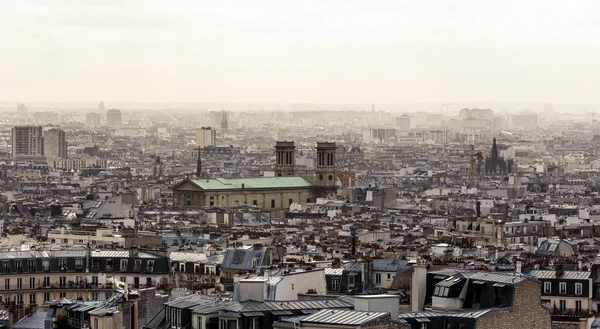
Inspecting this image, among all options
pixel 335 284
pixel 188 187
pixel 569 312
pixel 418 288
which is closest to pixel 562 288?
pixel 569 312

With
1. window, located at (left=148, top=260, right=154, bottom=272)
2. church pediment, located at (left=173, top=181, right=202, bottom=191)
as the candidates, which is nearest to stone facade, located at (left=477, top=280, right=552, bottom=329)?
window, located at (left=148, top=260, right=154, bottom=272)

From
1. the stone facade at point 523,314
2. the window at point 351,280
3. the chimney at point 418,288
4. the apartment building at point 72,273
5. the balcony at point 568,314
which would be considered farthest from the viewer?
the apartment building at point 72,273

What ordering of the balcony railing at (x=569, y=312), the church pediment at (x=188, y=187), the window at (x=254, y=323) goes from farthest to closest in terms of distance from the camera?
the church pediment at (x=188, y=187), the balcony railing at (x=569, y=312), the window at (x=254, y=323)

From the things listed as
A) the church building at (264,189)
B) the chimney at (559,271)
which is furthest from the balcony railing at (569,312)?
the church building at (264,189)

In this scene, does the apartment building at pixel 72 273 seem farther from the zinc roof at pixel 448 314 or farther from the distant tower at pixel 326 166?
the distant tower at pixel 326 166

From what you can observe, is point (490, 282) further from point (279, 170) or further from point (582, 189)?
point (582, 189)

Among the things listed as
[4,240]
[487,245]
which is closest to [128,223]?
[4,240]
